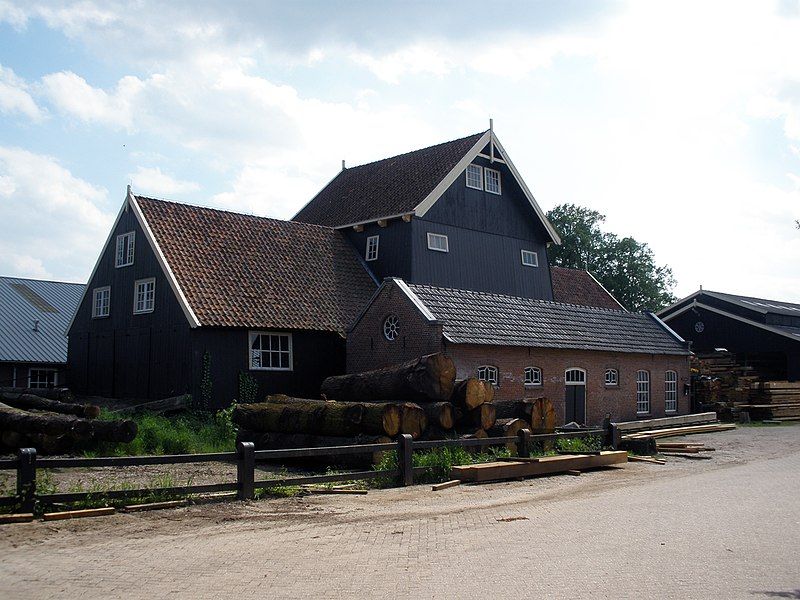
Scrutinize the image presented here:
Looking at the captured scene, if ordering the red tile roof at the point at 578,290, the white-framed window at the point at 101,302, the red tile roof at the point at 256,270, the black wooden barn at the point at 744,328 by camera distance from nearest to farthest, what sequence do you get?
the red tile roof at the point at 256,270 → the white-framed window at the point at 101,302 → the black wooden barn at the point at 744,328 → the red tile roof at the point at 578,290

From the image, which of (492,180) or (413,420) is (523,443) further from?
(492,180)

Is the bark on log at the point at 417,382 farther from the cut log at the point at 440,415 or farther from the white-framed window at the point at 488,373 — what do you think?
the white-framed window at the point at 488,373

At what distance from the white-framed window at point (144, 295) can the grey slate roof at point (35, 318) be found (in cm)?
591

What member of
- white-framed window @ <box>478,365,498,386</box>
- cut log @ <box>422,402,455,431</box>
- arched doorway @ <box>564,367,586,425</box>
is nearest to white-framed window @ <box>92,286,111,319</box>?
white-framed window @ <box>478,365,498,386</box>

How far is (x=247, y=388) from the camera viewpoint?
25469 millimetres

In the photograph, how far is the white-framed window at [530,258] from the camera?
3488 cm

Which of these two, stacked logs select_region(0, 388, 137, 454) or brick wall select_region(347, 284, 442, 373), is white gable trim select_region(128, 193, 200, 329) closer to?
brick wall select_region(347, 284, 442, 373)

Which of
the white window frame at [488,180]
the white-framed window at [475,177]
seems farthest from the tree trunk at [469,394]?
the white window frame at [488,180]

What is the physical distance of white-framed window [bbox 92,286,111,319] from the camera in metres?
29.2

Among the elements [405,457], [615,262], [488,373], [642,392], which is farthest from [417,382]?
[615,262]

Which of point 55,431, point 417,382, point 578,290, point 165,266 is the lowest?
point 55,431

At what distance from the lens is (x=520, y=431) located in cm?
1767

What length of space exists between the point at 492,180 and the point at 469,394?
1639 cm

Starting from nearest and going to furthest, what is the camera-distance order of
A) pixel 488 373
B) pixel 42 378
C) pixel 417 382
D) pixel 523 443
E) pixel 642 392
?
pixel 523 443 → pixel 417 382 → pixel 488 373 → pixel 642 392 → pixel 42 378
